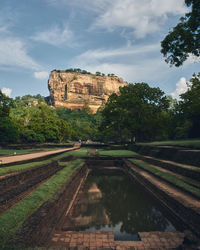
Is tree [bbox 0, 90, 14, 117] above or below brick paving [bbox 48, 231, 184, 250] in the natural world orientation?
above

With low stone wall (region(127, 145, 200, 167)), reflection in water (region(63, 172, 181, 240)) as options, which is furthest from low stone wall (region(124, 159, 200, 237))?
low stone wall (region(127, 145, 200, 167))

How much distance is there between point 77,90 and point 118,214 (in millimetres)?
166505

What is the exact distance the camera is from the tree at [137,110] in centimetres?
2947

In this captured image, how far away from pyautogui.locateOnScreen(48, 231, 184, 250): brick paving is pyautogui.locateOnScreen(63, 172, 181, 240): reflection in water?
646 millimetres

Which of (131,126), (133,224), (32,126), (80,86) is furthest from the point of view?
(80,86)

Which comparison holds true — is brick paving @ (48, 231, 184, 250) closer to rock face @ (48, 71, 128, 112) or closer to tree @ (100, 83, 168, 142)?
tree @ (100, 83, 168, 142)

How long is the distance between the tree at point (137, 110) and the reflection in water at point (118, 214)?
20718 mm

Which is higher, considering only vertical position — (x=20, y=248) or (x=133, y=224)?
(x=20, y=248)

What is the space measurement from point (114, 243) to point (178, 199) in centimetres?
312

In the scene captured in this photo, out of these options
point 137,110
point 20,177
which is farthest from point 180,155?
point 137,110

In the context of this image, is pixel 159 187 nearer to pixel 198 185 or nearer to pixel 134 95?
pixel 198 185

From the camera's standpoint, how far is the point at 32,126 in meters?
37.8

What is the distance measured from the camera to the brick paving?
4031 millimetres

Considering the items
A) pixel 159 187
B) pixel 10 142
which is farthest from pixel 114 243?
pixel 10 142
